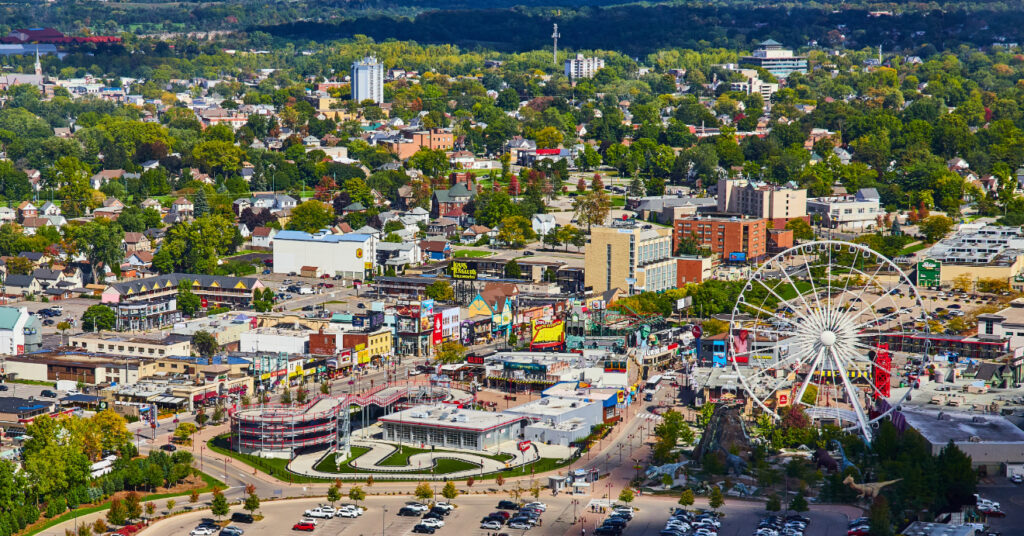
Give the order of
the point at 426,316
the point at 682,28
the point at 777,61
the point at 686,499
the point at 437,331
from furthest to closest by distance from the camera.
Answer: the point at 682,28 → the point at 777,61 → the point at 437,331 → the point at 426,316 → the point at 686,499

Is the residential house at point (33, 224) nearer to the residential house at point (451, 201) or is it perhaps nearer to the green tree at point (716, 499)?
the residential house at point (451, 201)

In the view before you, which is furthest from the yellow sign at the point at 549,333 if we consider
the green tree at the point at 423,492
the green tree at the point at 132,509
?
the green tree at the point at 132,509

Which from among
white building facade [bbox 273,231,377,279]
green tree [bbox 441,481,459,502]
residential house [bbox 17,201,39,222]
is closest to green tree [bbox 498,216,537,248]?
white building facade [bbox 273,231,377,279]

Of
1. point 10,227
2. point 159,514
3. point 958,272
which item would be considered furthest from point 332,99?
point 159,514

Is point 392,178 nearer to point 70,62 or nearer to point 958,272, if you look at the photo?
point 958,272

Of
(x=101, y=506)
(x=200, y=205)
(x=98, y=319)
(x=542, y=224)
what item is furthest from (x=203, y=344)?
(x=200, y=205)

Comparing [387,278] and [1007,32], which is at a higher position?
[1007,32]

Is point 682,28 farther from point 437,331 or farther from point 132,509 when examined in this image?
point 132,509
